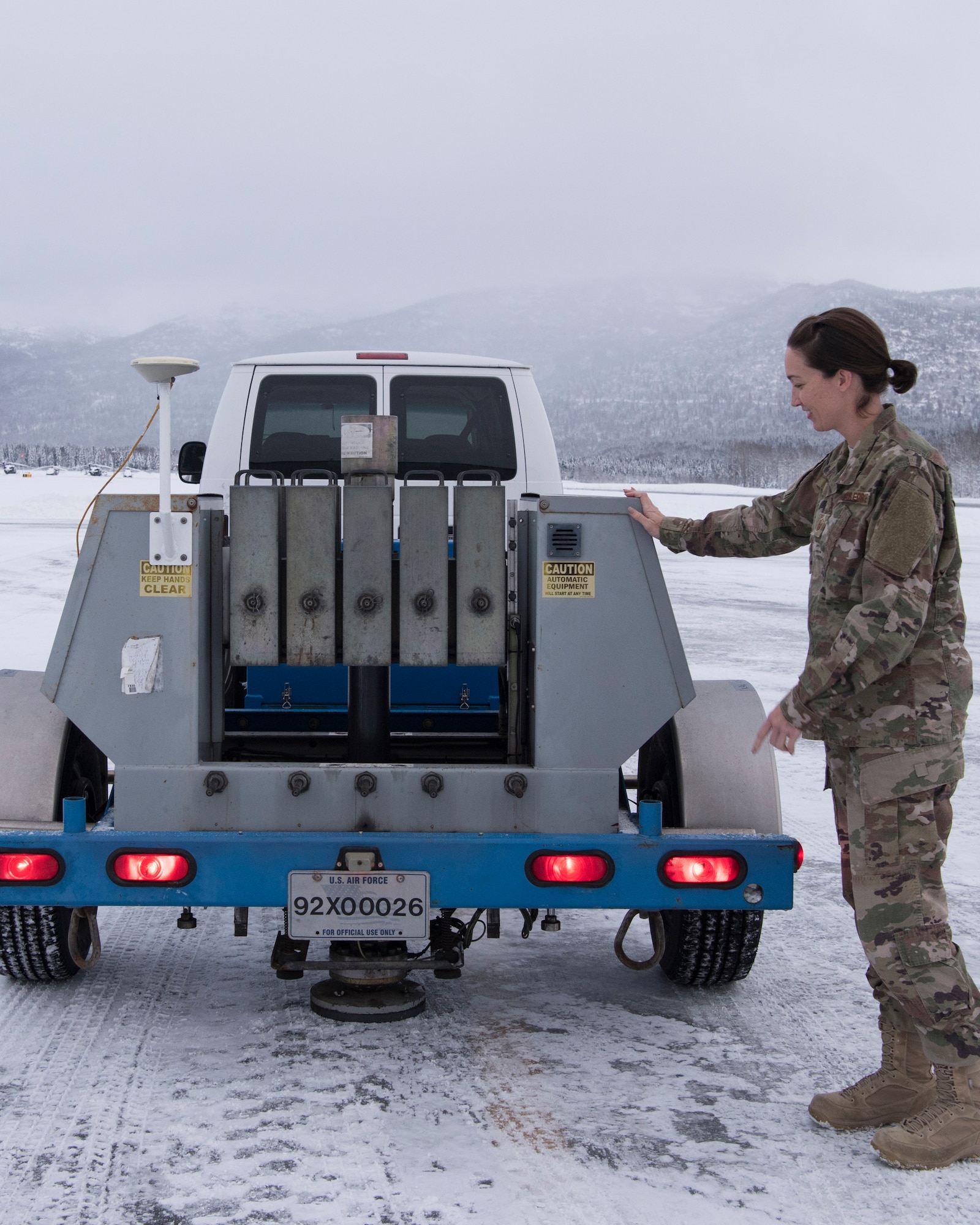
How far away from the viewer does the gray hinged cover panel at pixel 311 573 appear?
332cm

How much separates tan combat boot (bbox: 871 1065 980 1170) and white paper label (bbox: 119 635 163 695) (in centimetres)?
217

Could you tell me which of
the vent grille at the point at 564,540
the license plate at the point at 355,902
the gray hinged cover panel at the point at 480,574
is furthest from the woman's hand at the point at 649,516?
the license plate at the point at 355,902

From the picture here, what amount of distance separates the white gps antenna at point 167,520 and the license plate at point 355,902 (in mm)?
905

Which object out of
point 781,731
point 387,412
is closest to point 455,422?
point 387,412

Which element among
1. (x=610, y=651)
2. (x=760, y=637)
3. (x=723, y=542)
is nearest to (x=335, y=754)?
(x=610, y=651)

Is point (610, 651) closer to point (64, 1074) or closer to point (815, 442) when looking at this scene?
point (64, 1074)

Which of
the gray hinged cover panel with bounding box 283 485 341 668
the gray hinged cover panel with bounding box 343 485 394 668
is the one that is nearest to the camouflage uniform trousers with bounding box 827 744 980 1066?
the gray hinged cover panel with bounding box 343 485 394 668

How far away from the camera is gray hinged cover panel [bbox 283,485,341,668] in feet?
10.9

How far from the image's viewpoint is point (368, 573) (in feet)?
11.0

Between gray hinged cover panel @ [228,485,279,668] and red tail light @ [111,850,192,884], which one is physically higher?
gray hinged cover panel @ [228,485,279,668]

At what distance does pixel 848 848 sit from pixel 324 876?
53.1 inches

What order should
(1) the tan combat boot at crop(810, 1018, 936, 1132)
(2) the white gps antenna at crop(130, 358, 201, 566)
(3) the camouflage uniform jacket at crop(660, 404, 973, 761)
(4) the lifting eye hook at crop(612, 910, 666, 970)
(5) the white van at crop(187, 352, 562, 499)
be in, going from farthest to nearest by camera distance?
(5) the white van at crop(187, 352, 562, 499)
(4) the lifting eye hook at crop(612, 910, 666, 970)
(2) the white gps antenna at crop(130, 358, 201, 566)
(1) the tan combat boot at crop(810, 1018, 936, 1132)
(3) the camouflage uniform jacket at crop(660, 404, 973, 761)

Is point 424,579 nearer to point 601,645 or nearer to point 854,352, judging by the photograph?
point 601,645

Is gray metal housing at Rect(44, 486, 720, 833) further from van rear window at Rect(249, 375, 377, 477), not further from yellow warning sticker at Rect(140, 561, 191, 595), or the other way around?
van rear window at Rect(249, 375, 377, 477)
